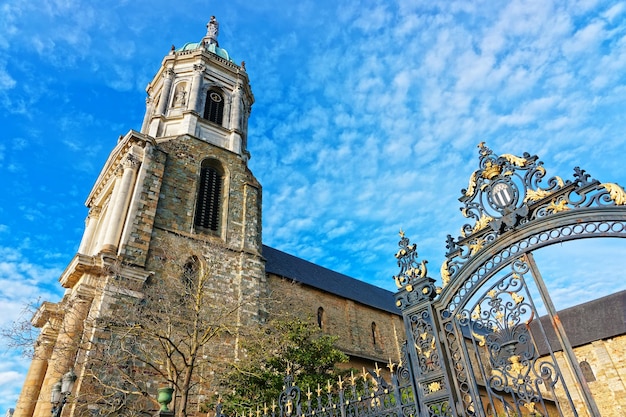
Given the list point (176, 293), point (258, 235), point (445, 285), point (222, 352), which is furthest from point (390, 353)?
point (445, 285)

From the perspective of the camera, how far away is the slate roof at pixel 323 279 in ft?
70.2

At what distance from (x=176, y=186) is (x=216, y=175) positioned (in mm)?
2455

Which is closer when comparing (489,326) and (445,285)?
(489,326)

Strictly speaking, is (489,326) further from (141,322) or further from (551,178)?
(141,322)

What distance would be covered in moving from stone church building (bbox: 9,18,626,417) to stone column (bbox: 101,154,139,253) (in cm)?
4

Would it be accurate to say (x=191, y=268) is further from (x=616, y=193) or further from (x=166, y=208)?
(x=616, y=193)

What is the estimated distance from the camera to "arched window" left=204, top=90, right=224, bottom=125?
21.4m

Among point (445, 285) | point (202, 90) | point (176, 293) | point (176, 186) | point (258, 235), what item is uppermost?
point (202, 90)

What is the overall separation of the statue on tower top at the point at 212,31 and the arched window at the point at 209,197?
13095 mm

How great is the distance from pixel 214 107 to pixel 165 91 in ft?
8.41

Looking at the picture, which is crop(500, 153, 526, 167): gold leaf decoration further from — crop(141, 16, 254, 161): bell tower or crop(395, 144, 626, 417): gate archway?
crop(141, 16, 254, 161): bell tower

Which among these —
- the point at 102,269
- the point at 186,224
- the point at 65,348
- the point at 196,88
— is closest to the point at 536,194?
the point at 65,348

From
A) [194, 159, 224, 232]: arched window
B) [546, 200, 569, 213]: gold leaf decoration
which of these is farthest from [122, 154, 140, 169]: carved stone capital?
[546, 200, 569, 213]: gold leaf decoration

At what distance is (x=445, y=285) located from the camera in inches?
210
